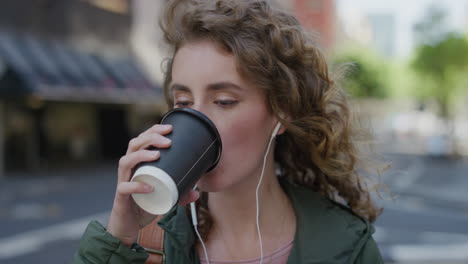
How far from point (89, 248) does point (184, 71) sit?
63 cm

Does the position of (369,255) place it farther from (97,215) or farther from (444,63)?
(444,63)

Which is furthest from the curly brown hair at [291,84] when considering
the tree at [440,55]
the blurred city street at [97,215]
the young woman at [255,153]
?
the tree at [440,55]

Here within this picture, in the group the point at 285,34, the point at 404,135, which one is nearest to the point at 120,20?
the point at 285,34

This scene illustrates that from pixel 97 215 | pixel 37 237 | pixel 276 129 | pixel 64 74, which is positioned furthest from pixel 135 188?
pixel 64 74

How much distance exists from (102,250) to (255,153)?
58 centimetres

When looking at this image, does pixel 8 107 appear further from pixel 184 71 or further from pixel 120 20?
pixel 184 71

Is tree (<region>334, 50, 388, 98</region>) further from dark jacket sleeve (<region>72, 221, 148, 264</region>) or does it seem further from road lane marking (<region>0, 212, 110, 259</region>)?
dark jacket sleeve (<region>72, 221, 148, 264</region>)

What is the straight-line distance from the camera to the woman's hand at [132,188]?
4.18 ft

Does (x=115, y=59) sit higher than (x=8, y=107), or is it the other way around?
(x=115, y=59)

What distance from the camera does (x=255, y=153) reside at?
163 centimetres

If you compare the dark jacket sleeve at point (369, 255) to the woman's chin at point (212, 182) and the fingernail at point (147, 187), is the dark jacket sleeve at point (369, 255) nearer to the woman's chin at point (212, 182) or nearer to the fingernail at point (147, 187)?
the woman's chin at point (212, 182)

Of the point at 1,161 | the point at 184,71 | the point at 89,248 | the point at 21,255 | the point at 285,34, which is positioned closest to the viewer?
the point at 89,248

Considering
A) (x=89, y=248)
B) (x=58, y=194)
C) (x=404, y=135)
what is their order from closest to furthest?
(x=89, y=248)
(x=58, y=194)
(x=404, y=135)

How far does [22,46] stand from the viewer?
16.8 m
